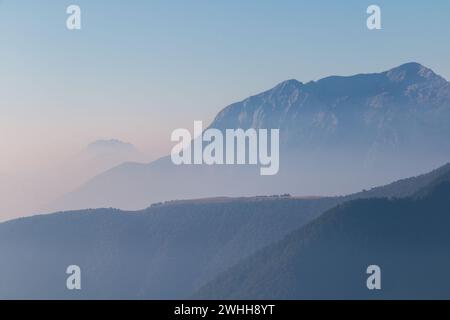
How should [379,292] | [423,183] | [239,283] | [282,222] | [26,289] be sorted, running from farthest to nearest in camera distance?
1. [26,289]
2. [282,222]
3. [423,183]
4. [239,283]
5. [379,292]

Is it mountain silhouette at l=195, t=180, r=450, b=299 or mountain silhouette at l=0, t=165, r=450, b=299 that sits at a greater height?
mountain silhouette at l=0, t=165, r=450, b=299

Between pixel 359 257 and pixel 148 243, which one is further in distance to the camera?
pixel 148 243

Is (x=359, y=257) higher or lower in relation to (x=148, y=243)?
lower

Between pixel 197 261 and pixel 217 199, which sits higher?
pixel 217 199

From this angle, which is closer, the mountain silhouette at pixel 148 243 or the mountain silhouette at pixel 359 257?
the mountain silhouette at pixel 359 257

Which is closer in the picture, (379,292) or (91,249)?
(379,292)

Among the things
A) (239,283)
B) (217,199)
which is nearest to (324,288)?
(239,283)

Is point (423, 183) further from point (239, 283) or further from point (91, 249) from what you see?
point (91, 249)

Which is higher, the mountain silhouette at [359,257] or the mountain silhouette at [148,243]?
the mountain silhouette at [148,243]

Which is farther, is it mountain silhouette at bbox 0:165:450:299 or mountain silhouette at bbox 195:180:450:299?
mountain silhouette at bbox 0:165:450:299
